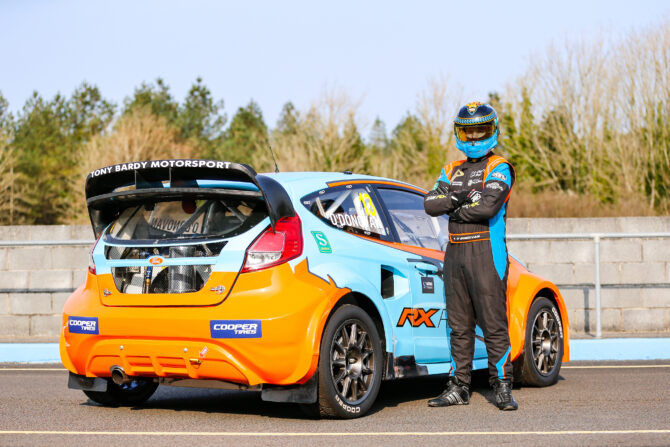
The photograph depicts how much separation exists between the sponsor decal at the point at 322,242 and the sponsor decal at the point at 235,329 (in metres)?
0.67

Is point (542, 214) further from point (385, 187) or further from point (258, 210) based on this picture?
point (258, 210)

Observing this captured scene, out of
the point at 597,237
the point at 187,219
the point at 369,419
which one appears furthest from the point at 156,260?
the point at 597,237

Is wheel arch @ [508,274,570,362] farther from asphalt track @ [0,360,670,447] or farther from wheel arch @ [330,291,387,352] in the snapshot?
wheel arch @ [330,291,387,352]

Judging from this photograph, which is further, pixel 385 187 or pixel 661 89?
pixel 661 89

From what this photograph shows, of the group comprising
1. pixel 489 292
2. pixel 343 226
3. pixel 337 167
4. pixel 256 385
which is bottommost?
pixel 256 385

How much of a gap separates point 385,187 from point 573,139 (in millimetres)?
22296

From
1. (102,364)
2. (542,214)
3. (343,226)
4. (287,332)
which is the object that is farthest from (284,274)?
(542,214)

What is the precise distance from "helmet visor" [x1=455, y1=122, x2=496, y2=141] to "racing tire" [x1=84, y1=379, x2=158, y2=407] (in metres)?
2.89

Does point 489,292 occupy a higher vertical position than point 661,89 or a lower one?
lower

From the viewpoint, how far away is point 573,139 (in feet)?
93.4

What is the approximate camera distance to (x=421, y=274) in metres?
7.06

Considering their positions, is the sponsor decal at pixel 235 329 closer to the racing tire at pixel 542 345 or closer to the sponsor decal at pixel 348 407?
the sponsor decal at pixel 348 407

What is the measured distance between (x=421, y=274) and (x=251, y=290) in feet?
5.23

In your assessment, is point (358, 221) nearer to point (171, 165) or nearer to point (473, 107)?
point (473, 107)
